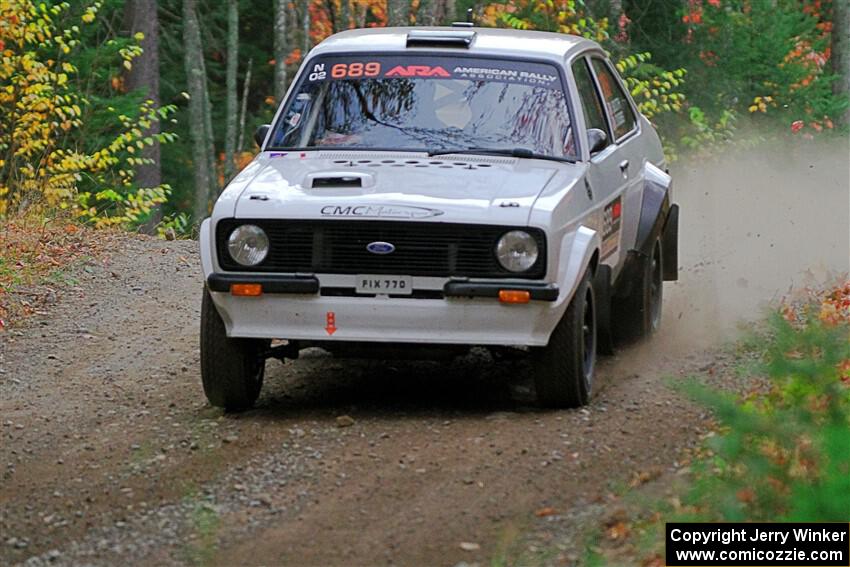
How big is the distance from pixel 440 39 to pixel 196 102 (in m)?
21.7

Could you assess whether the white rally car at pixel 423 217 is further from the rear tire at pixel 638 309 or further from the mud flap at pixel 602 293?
the rear tire at pixel 638 309

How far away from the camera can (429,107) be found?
8617 mm

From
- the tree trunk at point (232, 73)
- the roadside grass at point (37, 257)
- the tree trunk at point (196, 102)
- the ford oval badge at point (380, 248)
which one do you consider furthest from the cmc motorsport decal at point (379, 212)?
the tree trunk at point (232, 73)

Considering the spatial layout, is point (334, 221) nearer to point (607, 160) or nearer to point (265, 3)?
point (607, 160)

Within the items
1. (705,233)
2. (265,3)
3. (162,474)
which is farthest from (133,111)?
(265,3)

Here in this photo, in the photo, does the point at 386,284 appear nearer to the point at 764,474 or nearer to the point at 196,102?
the point at 764,474

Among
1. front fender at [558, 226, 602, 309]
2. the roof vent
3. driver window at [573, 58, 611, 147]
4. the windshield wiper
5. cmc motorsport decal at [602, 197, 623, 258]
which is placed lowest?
cmc motorsport decal at [602, 197, 623, 258]

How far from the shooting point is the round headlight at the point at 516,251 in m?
7.33

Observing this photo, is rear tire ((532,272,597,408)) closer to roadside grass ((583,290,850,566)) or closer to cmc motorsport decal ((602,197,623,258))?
cmc motorsport decal ((602,197,623,258))

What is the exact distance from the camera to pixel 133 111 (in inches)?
782

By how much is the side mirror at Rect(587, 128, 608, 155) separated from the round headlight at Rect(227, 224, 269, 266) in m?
2.04

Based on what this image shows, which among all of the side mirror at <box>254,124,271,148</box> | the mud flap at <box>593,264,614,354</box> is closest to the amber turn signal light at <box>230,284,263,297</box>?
the side mirror at <box>254,124,271,148</box>

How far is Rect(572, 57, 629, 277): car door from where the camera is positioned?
27.8 ft

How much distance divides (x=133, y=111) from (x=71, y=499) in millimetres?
13889
